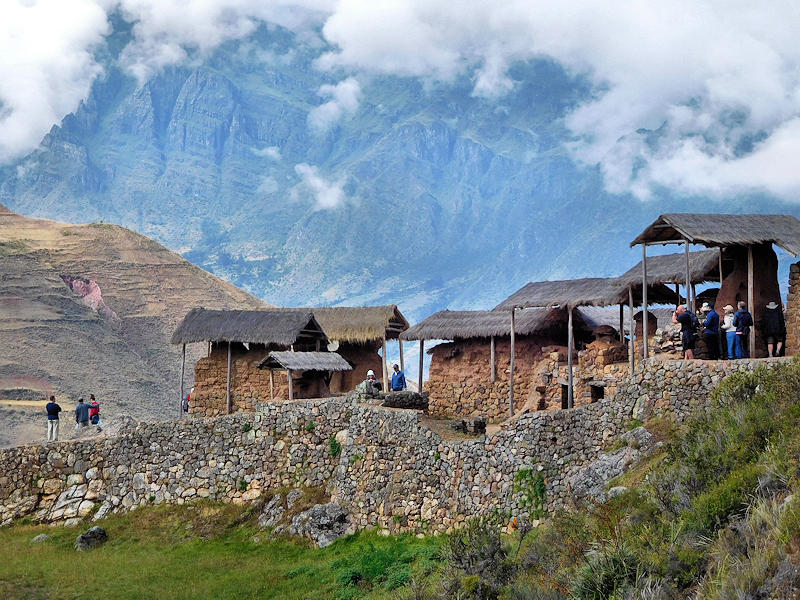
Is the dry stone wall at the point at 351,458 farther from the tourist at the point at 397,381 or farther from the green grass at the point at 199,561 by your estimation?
the tourist at the point at 397,381

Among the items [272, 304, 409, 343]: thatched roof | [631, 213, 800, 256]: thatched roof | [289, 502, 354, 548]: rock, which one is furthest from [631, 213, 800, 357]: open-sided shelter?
[272, 304, 409, 343]: thatched roof

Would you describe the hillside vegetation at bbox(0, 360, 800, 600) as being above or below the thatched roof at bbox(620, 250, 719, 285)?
below

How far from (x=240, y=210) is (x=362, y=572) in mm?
146433

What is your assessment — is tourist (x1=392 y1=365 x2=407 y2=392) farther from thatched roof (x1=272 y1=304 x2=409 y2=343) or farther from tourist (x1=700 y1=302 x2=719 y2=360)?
tourist (x1=700 y1=302 x2=719 y2=360)

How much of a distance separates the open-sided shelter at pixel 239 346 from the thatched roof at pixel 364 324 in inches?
59.3

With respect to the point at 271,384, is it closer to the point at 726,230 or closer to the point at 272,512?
the point at 272,512

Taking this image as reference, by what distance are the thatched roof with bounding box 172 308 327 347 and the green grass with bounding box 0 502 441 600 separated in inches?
286

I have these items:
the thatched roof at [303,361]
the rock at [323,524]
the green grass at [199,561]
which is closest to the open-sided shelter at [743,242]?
the green grass at [199,561]

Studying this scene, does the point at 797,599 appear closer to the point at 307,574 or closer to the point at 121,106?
the point at 307,574

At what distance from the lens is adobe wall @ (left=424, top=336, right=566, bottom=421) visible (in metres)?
28.4

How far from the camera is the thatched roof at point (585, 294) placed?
26.0 m

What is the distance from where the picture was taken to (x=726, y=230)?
21.8 m

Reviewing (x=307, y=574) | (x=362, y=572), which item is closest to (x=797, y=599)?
(x=362, y=572)

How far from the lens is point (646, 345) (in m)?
22.7
